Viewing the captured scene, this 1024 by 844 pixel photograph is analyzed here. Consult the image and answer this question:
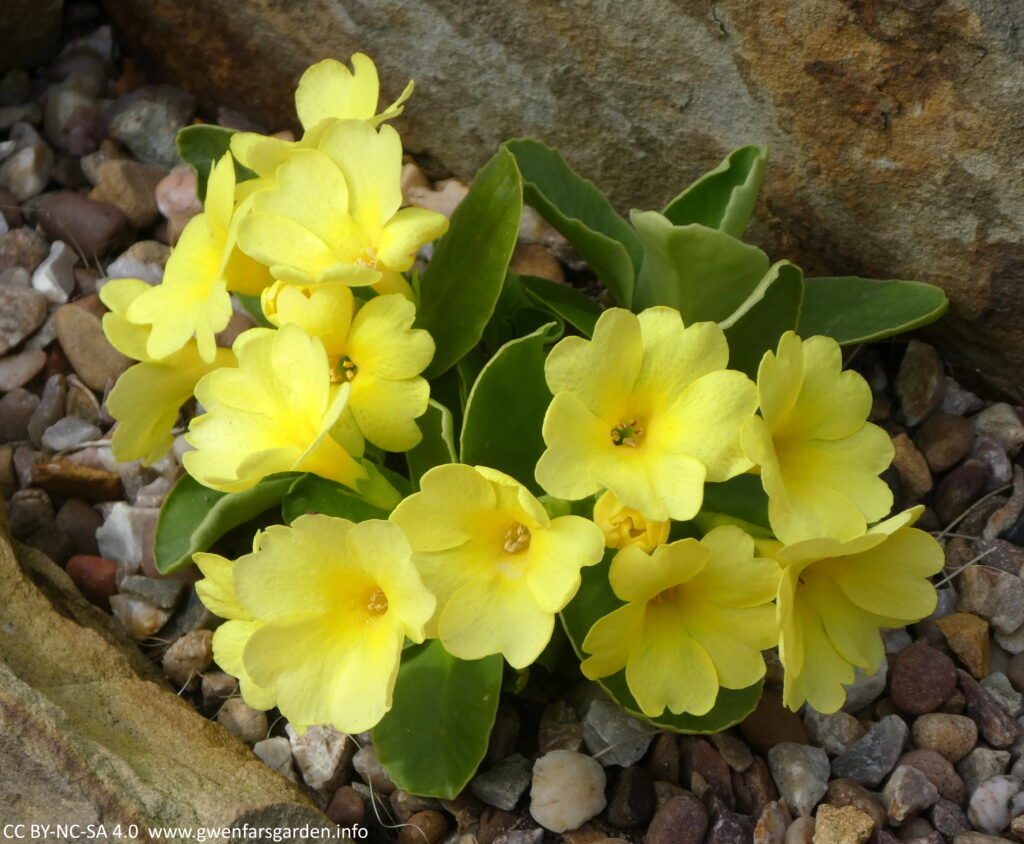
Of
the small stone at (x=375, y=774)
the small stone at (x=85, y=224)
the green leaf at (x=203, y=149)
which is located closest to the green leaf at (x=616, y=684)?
the small stone at (x=375, y=774)

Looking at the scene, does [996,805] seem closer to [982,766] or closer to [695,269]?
[982,766]

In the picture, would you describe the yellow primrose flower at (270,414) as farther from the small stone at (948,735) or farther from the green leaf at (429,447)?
the small stone at (948,735)

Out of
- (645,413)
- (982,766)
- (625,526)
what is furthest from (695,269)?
(982,766)

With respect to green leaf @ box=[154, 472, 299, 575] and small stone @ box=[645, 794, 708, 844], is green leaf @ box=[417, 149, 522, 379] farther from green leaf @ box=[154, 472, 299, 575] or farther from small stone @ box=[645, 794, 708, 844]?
small stone @ box=[645, 794, 708, 844]

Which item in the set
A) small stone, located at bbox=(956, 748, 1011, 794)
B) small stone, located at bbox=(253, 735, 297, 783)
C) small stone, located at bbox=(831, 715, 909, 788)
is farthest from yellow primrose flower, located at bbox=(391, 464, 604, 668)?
small stone, located at bbox=(956, 748, 1011, 794)

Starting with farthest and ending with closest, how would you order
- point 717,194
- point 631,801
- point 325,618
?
1. point 717,194
2. point 631,801
3. point 325,618

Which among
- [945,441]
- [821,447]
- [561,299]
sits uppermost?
[821,447]

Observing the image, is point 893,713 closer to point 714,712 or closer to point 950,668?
point 950,668
